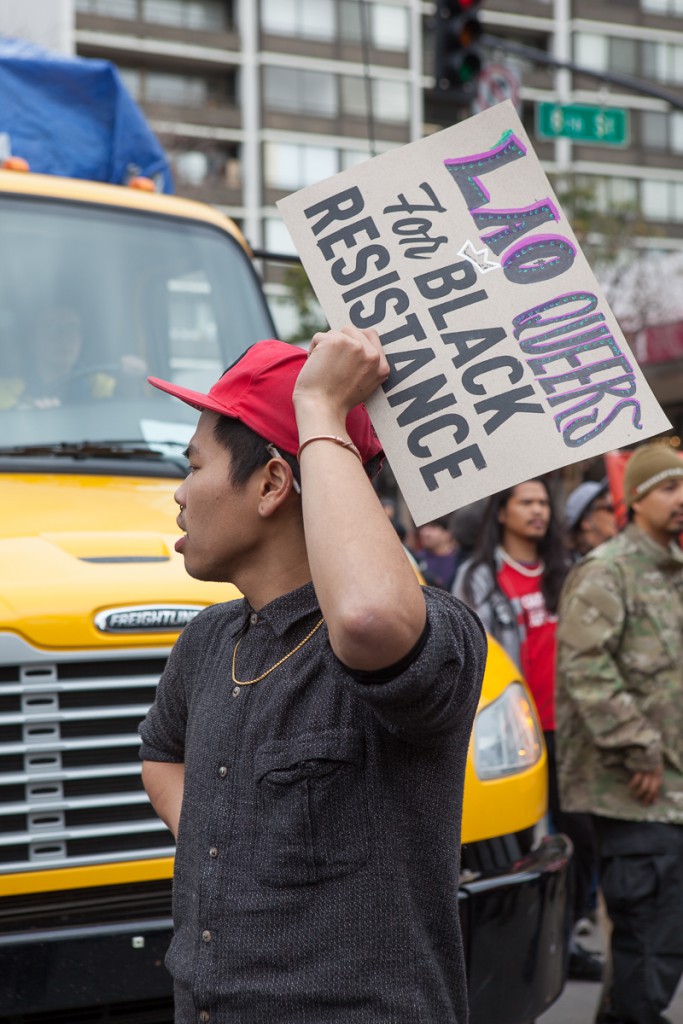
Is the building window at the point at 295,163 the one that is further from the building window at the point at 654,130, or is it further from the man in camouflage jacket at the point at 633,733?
the man in camouflage jacket at the point at 633,733

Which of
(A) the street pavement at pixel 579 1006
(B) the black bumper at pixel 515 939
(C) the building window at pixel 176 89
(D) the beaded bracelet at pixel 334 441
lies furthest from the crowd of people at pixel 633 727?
(C) the building window at pixel 176 89

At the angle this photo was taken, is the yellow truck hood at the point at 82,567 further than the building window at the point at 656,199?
No

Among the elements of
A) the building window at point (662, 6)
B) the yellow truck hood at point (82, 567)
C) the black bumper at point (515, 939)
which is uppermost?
the building window at point (662, 6)

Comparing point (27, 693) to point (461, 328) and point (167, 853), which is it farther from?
point (461, 328)

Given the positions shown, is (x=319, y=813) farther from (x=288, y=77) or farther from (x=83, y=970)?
(x=288, y=77)

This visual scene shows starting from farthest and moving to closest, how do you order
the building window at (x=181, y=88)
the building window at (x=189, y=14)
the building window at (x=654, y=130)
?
1. the building window at (x=654, y=130)
2. the building window at (x=189, y=14)
3. the building window at (x=181, y=88)

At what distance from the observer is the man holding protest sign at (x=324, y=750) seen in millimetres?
1835

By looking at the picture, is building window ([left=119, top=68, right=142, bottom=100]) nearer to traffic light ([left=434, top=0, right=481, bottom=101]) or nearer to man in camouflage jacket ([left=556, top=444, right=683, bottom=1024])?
traffic light ([left=434, top=0, right=481, bottom=101])

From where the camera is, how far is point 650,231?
3316cm

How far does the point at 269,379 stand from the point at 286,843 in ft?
2.27

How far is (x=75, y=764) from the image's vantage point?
3.28 metres

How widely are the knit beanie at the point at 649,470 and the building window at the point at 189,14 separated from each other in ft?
181

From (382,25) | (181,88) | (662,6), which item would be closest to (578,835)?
(181,88)

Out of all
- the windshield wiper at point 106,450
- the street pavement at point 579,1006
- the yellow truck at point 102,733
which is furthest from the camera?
the street pavement at point 579,1006
